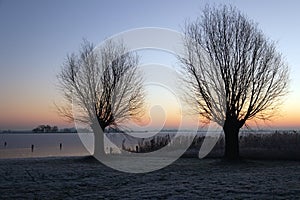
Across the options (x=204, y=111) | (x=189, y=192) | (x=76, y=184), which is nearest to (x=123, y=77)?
(x=204, y=111)

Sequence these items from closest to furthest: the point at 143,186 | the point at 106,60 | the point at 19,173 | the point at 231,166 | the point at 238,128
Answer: the point at 143,186 < the point at 19,173 < the point at 231,166 < the point at 238,128 < the point at 106,60

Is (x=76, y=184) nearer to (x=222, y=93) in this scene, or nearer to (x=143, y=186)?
(x=143, y=186)

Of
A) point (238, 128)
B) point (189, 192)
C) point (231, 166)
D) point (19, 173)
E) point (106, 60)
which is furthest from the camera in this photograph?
point (106, 60)

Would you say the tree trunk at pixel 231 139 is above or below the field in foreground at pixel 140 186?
above

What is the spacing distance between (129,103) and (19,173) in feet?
57.8

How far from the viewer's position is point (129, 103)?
37.4m

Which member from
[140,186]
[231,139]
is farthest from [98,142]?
[140,186]

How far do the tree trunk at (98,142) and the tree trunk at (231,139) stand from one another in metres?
11.7

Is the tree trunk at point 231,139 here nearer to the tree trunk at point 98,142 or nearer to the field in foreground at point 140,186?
the field in foreground at point 140,186

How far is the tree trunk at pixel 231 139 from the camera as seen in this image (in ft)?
92.7

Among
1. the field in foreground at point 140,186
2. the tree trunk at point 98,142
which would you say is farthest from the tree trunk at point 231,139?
the tree trunk at point 98,142

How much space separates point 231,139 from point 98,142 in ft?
41.0

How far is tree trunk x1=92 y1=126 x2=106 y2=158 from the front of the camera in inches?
1337

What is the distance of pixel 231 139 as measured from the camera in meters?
28.5
